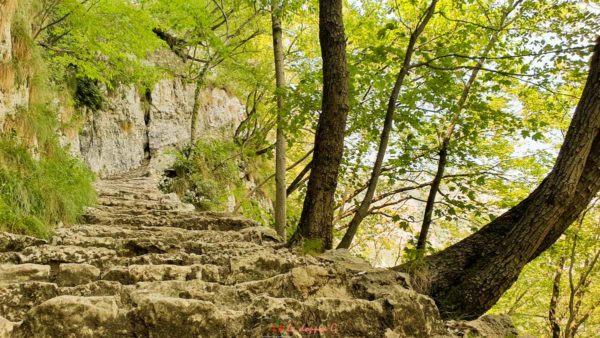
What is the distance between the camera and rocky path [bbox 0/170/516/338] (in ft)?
6.75

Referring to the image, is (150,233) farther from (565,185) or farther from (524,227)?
(565,185)

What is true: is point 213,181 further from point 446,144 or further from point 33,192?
point 33,192

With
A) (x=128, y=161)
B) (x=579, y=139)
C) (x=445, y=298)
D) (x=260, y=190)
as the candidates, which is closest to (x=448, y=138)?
(x=579, y=139)

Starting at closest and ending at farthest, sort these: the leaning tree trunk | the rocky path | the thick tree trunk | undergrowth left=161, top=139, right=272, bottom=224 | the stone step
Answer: the rocky path → the leaning tree trunk → the thick tree trunk → the stone step → undergrowth left=161, top=139, right=272, bottom=224

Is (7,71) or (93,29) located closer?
(7,71)

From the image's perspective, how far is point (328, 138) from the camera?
4.15 metres

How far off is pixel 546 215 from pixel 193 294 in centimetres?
285

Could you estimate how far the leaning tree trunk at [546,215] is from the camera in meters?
3.45

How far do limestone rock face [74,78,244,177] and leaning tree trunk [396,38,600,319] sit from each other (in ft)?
29.6

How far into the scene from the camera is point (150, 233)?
462cm

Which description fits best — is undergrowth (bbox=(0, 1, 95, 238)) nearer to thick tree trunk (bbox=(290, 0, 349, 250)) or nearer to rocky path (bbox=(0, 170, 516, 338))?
rocky path (bbox=(0, 170, 516, 338))

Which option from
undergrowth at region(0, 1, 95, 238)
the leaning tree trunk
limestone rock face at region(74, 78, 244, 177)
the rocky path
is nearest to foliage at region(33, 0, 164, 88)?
undergrowth at region(0, 1, 95, 238)

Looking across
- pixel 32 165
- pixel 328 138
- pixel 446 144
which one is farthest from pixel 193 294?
pixel 446 144

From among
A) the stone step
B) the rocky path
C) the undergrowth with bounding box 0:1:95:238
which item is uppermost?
the undergrowth with bounding box 0:1:95:238
